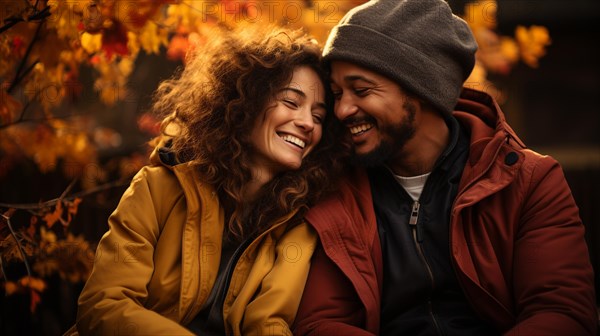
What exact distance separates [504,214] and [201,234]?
1389 millimetres

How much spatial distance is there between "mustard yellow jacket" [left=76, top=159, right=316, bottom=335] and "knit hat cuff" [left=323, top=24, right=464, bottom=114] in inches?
34.8

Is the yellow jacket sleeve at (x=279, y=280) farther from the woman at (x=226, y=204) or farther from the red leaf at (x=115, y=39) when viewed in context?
the red leaf at (x=115, y=39)

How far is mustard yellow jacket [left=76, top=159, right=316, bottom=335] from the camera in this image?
9.09 ft

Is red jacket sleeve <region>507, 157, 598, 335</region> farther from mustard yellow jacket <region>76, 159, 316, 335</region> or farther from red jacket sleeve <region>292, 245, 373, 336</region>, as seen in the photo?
mustard yellow jacket <region>76, 159, 316, 335</region>

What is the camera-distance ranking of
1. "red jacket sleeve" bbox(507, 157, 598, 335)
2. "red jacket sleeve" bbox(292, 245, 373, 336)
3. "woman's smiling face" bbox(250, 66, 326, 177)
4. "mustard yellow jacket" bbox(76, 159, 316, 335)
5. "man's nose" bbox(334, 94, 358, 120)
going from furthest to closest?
"man's nose" bbox(334, 94, 358, 120), "woman's smiling face" bbox(250, 66, 326, 177), "red jacket sleeve" bbox(292, 245, 373, 336), "mustard yellow jacket" bbox(76, 159, 316, 335), "red jacket sleeve" bbox(507, 157, 598, 335)

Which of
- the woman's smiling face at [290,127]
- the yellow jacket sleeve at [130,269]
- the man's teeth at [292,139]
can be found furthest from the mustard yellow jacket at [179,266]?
the man's teeth at [292,139]

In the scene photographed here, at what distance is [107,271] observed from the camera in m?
2.86

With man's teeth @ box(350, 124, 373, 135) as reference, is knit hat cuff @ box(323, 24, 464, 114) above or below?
above

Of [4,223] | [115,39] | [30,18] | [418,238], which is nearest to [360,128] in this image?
[418,238]

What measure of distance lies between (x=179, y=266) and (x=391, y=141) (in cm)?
123

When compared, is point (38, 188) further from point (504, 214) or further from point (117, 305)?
point (504, 214)

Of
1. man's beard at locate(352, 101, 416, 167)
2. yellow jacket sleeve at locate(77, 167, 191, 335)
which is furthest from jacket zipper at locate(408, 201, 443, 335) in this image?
yellow jacket sleeve at locate(77, 167, 191, 335)

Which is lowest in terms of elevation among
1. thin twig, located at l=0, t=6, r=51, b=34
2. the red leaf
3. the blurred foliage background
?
the blurred foliage background

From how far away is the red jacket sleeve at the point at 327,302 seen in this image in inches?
115
